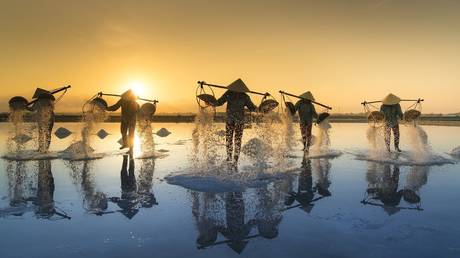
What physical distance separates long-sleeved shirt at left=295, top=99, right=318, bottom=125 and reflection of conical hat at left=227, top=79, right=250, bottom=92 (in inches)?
197

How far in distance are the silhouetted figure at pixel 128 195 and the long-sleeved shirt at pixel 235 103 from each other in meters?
3.37

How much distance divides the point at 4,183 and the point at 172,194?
14.0ft

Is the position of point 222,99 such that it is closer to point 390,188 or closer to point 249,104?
point 249,104

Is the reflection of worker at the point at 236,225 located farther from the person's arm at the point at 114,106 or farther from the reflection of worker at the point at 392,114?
the reflection of worker at the point at 392,114

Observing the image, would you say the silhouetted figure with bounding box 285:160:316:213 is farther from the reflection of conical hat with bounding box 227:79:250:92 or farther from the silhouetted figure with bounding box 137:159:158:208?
the reflection of conical hat with bounding box 227:79:250:92

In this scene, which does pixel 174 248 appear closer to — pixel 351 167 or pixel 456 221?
pixel 456 221

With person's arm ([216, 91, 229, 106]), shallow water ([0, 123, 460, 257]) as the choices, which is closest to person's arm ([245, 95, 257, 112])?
person's arm ([216, 91, 229, 106])

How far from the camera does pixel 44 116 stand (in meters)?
17.0

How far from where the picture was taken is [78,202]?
7727 mm

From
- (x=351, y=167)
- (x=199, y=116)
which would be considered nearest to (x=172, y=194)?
(x=199, y=116)

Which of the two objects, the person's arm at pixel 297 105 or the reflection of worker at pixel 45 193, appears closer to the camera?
the reflection of worker at pixel 45 193

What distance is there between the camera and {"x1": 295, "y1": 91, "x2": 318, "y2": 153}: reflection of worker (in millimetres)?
16906

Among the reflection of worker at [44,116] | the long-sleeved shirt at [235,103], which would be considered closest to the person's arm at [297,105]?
the long-sleeved shirt at [235,103]

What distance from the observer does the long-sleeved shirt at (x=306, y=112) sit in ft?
55.5
